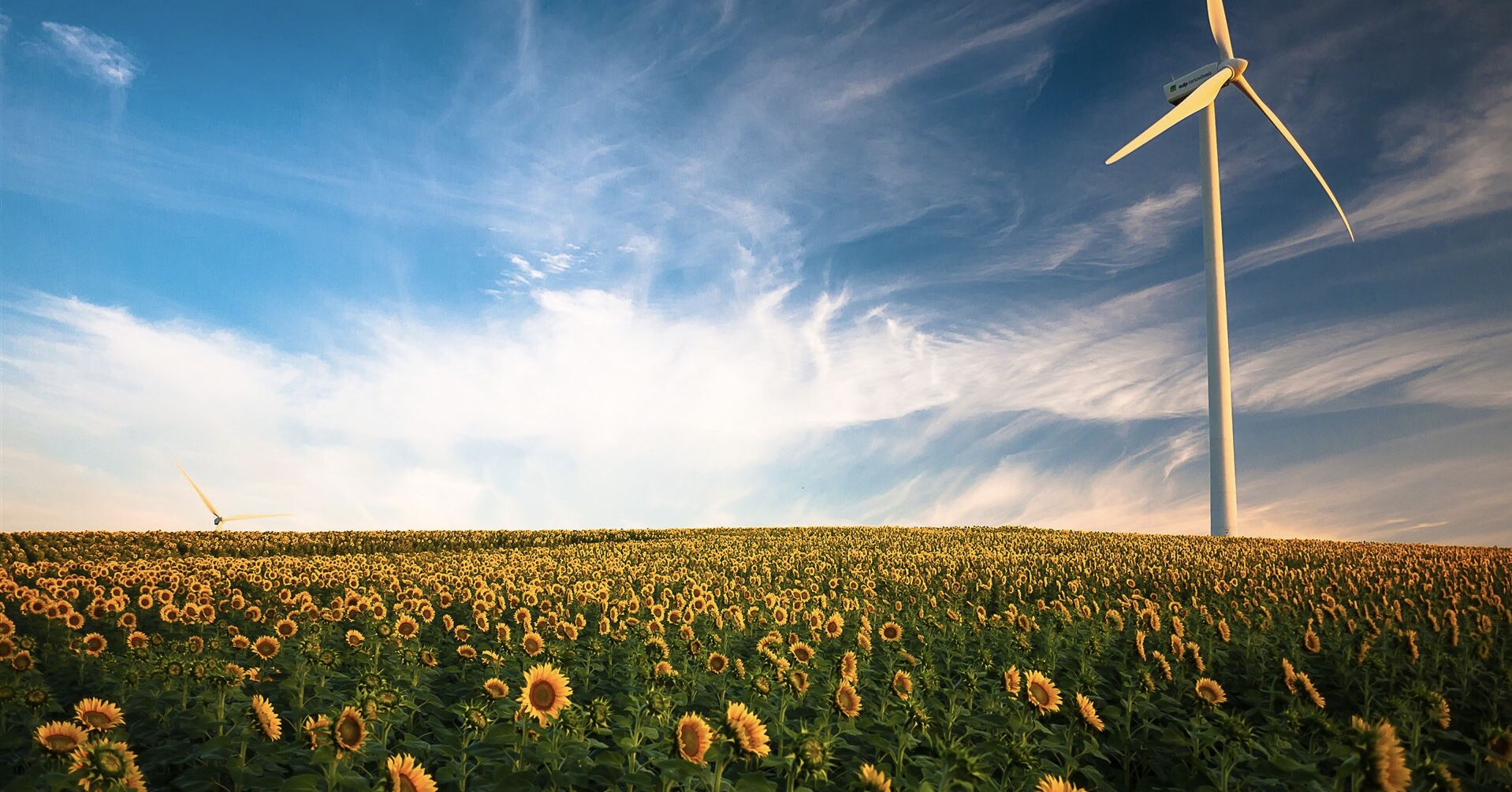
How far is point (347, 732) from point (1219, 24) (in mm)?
59187

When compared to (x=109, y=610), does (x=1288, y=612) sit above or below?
above

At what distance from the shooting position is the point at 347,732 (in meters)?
5.41

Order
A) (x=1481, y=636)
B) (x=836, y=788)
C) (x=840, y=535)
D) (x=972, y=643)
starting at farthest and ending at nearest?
(x=840, y=535), (x=972, y=643), (x=1481, y=636), (x=836, y=788)

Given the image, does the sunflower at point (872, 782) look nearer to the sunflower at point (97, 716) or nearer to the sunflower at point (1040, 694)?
the sunflower at point (1040, 694)

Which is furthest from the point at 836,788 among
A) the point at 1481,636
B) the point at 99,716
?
the point at 1481,636

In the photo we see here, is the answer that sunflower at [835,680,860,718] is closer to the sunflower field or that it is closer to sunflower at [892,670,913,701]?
the sunflower field

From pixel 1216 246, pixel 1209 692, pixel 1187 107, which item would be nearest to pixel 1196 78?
pixel 1187 107

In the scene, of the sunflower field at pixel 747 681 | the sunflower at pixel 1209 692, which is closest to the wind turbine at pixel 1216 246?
the sunflower field at pixel 747 681

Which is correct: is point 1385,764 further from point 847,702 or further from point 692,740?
point 692,740

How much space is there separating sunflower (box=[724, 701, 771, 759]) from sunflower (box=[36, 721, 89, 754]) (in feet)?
14.5

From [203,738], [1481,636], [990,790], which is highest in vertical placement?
[1481,636]

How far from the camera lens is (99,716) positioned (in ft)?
19.7

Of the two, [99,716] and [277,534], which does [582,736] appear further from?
[277,534]

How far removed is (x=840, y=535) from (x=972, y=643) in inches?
982
